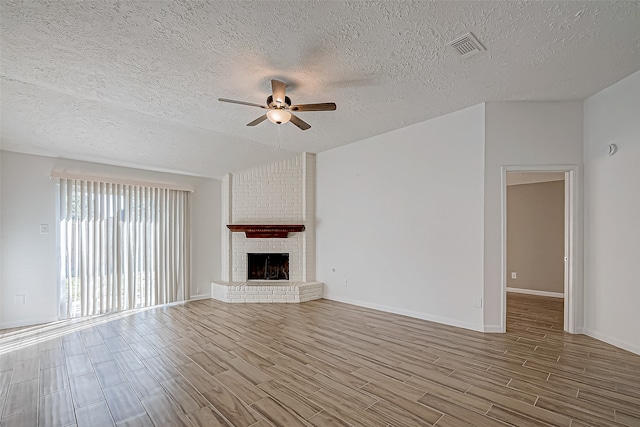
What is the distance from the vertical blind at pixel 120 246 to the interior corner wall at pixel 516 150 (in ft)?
16.6

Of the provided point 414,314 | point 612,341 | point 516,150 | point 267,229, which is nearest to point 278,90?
point 516,150

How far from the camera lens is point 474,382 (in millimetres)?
2443

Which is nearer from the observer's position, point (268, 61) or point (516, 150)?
point (268, 61)

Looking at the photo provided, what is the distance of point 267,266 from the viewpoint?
5871 millimetres

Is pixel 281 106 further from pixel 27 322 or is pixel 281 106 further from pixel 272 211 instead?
pixel 27 322

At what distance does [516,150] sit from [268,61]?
10.5 feet

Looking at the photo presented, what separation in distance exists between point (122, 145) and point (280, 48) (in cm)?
316

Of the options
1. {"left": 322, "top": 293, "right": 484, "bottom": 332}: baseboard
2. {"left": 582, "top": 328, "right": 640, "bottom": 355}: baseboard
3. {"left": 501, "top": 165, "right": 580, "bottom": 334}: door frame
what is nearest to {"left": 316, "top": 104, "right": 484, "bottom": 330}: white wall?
{"left": 322, "top": 293, "right": 484, "bottom": 332}: baseboard

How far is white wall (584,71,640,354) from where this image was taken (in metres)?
3.06

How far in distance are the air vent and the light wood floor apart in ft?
9.32

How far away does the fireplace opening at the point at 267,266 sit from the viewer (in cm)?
582

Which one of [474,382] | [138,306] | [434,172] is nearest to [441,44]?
[434,172]

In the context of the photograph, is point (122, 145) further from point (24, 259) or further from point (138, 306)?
point (138, 306)

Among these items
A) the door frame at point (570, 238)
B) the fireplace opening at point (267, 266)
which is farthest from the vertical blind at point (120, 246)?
the door frame at point (570, 238)
